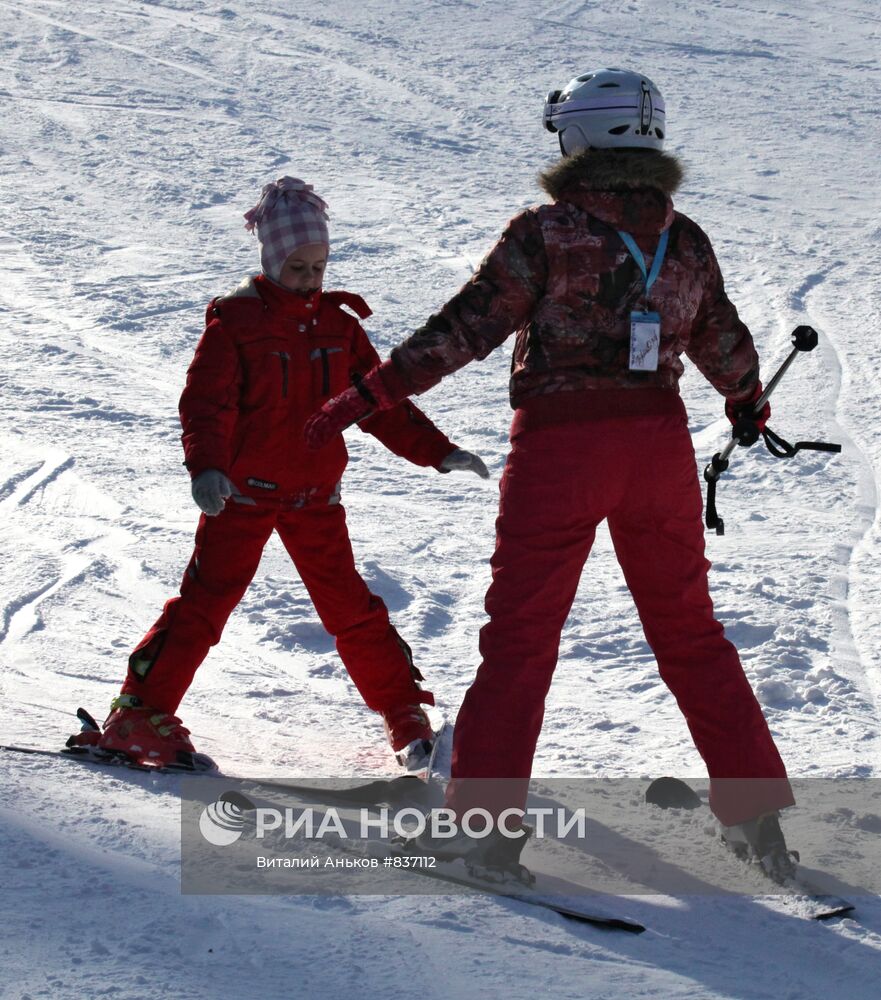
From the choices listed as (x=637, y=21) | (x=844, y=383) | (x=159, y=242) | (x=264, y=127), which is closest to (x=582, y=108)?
(x=844, y=383)

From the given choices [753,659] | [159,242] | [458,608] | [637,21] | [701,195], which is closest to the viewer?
[753,659]

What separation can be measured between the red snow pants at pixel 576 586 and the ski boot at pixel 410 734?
78 centimetres

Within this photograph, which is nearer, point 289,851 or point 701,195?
point 289,851

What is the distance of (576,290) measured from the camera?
3055 millimetres

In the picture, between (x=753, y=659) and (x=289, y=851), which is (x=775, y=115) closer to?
(x=753, y=659)

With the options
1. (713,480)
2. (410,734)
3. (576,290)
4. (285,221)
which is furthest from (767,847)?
(285,221)

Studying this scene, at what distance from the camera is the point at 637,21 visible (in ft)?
59.3

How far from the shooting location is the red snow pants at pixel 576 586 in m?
3.09

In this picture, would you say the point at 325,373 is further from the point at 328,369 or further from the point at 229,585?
the point at 229,585

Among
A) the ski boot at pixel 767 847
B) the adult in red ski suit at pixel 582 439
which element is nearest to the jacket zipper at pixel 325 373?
the adult in red ski suit at pixel 582 439

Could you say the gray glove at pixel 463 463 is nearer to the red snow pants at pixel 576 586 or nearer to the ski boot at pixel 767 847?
the red snow pants at pixel 576 586

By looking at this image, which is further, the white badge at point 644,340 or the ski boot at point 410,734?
the ski boot at point 410,734

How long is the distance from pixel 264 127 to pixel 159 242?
3611mm

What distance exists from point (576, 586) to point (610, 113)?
1.05 metres
